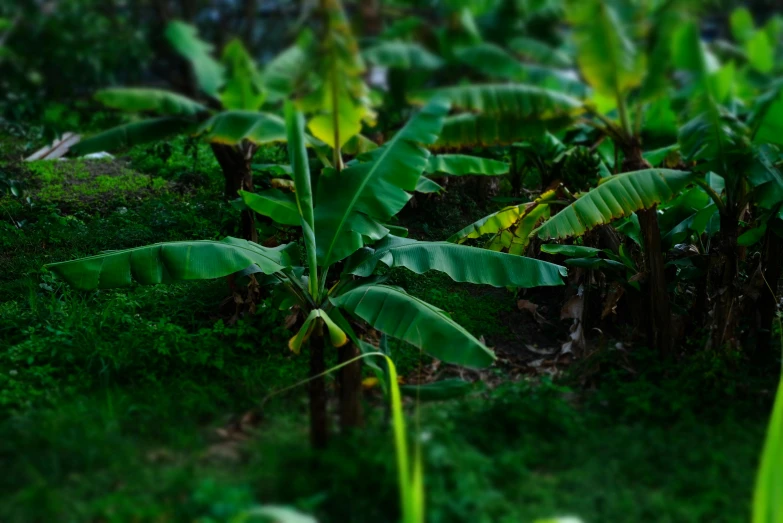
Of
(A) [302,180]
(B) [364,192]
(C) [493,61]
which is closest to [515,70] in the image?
(C) [493,61]

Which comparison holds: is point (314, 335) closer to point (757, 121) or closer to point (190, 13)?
point (757, 121)

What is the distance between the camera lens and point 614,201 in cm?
421

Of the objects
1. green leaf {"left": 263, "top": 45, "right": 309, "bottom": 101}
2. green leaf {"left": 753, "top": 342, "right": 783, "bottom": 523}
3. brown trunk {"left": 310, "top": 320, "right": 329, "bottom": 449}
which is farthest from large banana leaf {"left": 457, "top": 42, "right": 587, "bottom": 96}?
green leaf {"left": 753, "top": 342, "right": 783, "bottom": 523}

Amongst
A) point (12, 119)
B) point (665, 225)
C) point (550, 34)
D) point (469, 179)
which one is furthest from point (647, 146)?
point (550, 34)

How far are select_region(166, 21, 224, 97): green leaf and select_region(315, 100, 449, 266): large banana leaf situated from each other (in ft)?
9.71

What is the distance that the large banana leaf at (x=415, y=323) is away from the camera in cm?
355

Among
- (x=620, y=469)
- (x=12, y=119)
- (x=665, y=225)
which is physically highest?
(x=12, y=119)

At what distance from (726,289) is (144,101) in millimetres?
4007

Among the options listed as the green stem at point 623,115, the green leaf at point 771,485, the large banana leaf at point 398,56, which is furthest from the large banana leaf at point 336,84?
the large banana leaf at point 398,56

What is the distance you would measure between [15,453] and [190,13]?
1120 centimetres

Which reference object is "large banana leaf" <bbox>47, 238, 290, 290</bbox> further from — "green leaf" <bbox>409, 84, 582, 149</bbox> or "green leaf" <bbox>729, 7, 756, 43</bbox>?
"green leaf" <bbox>729, 7, 756, 43</bbox>

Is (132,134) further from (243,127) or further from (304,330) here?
(304,330)

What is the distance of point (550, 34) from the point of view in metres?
15.0

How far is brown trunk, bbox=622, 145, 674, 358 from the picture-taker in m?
4.21
